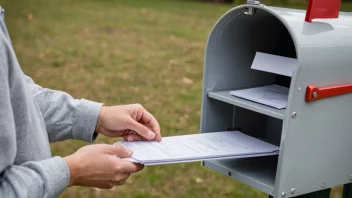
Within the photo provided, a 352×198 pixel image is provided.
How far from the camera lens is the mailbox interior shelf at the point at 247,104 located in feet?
5.45

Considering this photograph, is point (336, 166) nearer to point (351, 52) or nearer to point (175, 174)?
point (351, 52)

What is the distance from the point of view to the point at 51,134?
1.86 metres

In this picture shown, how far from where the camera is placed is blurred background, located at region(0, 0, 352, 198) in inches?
144

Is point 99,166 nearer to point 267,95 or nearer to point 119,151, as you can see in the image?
point 119,151

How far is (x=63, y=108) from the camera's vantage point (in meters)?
1.84

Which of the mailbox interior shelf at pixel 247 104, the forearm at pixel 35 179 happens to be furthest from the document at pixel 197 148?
the forearm at pixel 35 179

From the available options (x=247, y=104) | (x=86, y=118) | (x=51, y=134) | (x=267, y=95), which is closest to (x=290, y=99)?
(x=247, y=104)

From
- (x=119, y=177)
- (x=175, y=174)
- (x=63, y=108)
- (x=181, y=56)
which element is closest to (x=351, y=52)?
(x=119, y=177)

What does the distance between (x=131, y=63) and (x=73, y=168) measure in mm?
5135

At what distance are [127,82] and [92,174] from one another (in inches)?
167

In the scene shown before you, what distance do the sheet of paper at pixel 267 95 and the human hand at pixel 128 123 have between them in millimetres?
317

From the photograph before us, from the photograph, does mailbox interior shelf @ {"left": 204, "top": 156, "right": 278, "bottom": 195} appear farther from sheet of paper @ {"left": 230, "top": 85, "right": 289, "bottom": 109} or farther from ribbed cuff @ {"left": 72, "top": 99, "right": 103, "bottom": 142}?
ribbed cuff @ {"left": 72, "top": 99, "right": 103, "bottom": 142}

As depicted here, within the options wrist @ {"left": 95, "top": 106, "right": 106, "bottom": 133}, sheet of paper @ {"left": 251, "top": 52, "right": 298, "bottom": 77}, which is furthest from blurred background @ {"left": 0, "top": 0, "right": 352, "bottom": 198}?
sheet of paper @ {"left": 251, "top": 52, "right": 298, "bottom": 77}

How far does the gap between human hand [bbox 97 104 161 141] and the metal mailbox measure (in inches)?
9.1
